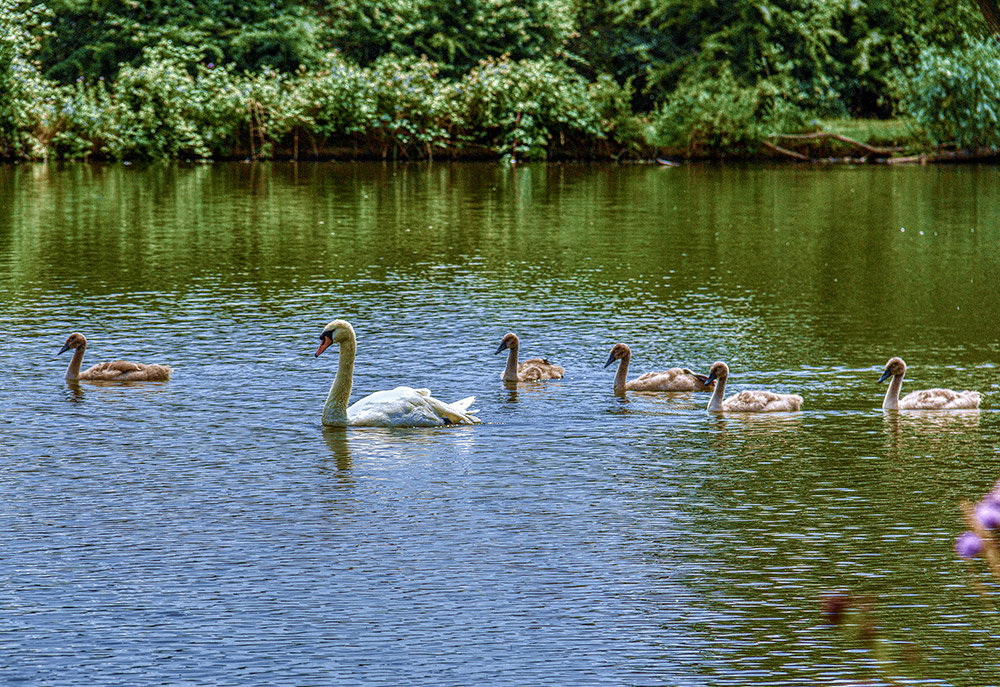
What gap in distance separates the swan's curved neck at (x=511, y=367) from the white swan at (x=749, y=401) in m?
1.67

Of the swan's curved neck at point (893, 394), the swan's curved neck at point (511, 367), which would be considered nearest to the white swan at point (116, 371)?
the swan's curved neck at point (511, 367)

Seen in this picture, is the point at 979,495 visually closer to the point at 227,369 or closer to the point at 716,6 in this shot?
the point at 227,369

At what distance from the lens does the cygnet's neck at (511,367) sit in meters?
Result: 12.7

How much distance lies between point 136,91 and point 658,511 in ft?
112

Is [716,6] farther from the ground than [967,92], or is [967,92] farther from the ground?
[716,6]

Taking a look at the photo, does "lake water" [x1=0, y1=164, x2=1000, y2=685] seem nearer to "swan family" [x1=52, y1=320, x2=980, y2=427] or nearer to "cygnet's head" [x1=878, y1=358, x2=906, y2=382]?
"swan family" [x1=52, y1=320, x2=980, y2=427]

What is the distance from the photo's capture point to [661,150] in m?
43.4

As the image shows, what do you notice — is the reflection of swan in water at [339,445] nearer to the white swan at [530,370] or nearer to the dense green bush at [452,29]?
the white swan at [530,370]

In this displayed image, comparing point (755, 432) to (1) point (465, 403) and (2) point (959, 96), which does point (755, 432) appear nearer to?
(1) point (465, 403)

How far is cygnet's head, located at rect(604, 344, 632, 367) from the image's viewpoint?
41.7 feet

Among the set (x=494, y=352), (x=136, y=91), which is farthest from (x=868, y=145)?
(x=494, y=352)

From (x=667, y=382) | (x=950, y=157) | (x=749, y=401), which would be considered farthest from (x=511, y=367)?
(x=950, y=157)

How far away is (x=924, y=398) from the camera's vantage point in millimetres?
11594

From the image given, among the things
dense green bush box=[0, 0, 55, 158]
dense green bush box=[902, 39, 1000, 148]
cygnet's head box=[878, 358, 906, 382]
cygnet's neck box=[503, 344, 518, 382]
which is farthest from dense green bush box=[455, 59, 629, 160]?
cygnet's head box=[878, 358, 906, 382]
